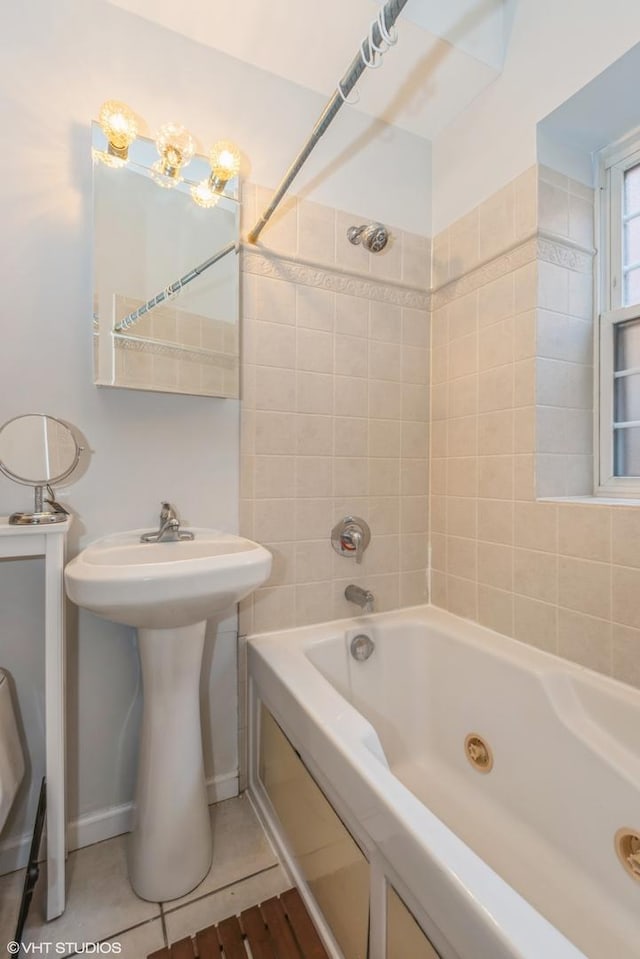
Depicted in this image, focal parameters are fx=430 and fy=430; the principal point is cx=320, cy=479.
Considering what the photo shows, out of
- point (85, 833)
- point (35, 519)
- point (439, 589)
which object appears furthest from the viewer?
point (439, 589)

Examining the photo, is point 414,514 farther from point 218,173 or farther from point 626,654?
point 218,173

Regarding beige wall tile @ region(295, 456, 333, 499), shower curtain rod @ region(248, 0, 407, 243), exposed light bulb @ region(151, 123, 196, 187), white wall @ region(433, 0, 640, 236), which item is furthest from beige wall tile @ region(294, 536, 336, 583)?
white wall @ region(433, 0, 640, 236)

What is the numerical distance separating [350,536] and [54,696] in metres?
0.95

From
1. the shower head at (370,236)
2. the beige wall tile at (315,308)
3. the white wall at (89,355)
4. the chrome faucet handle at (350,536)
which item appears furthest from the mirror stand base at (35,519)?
the shower head at (370,236)

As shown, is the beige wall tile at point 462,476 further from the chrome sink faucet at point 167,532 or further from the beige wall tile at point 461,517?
the chrome sink faucet at point 167,532

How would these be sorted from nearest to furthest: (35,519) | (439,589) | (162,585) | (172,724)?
(162,585) → (35,519) → (172,724) → (439,589)

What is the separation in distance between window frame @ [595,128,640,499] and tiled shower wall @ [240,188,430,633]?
23.1 inches

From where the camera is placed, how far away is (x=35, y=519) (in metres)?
1.04

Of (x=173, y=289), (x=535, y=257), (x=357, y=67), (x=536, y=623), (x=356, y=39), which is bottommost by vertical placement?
(x=536, y=623)

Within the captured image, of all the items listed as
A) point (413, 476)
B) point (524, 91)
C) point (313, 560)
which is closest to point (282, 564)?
point (313, 560)

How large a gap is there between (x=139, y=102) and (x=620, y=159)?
4.95 feet

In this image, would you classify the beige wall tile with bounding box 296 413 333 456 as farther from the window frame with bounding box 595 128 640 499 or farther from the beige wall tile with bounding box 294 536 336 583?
the window frame with bounding box 595 128 640 499

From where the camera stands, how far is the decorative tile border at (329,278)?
4.71 feet

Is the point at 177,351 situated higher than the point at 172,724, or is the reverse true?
the point at 177,351
